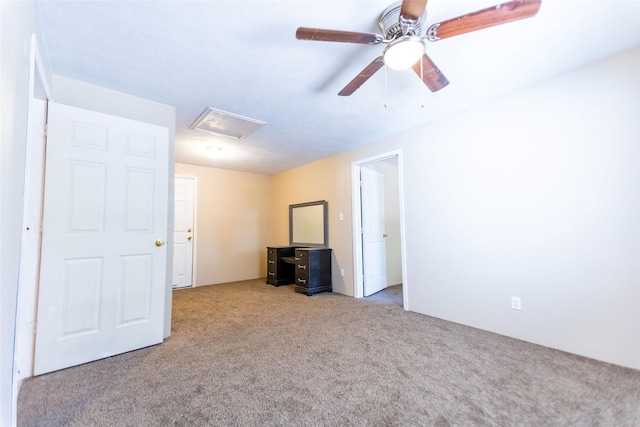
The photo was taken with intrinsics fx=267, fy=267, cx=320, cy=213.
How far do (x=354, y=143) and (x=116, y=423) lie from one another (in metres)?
3.56

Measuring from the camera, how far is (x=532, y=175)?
2.31 m

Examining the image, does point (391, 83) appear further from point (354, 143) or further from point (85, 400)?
point (85, 400)

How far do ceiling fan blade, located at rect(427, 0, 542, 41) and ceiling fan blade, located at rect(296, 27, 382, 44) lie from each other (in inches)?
12.6

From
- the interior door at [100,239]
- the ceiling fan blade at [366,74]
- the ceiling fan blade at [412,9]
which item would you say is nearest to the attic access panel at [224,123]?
the interior door at [100,239]

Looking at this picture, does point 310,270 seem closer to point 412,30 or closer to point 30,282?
point 30,282

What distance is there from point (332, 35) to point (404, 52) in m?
0.43

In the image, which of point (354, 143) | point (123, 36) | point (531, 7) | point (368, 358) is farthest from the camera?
point (354, 143)

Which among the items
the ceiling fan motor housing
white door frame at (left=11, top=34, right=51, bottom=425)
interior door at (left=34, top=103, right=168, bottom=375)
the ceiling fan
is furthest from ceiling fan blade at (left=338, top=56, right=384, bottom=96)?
white door frame at (left=11, top=34, right=51, bottom=425)

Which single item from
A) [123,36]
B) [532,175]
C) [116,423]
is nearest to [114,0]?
[123,36]

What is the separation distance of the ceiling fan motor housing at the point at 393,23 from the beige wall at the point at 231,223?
4.30m

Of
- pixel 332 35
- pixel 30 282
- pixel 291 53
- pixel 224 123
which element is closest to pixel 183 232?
pixel 224 123

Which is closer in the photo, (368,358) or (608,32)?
(608,32)

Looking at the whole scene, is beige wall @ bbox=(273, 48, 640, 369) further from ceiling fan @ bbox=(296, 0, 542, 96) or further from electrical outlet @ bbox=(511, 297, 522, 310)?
ceiling fan @ bbox=(296, 0, 542, 96)

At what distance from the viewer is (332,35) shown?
1.37 meters
